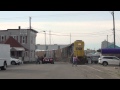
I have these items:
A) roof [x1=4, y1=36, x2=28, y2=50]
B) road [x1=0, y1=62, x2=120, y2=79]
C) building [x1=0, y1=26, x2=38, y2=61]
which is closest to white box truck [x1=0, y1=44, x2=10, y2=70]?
road [x1=0, y1=62, x2=120, y2=79]

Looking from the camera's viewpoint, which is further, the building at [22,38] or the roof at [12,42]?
the building at [22,38]

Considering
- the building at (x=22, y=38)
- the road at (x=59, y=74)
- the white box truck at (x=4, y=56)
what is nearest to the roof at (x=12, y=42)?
the building at (x=22, y=38)

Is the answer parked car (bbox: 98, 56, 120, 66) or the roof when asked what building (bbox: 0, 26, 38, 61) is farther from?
parked car (bbox: 98, 56, 120, 66)

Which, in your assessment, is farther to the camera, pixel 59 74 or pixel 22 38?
pixel 22 38

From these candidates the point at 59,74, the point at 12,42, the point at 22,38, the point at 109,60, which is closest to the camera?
the point at 59,74

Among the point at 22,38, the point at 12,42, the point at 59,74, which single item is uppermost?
the point at 22,38

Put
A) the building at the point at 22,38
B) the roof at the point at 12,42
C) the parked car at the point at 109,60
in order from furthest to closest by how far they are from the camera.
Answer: the building at the point at 22,38, the roof at the point at 12,42, the parked car at the point at 109,60

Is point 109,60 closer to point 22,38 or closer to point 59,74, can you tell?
point 59,74

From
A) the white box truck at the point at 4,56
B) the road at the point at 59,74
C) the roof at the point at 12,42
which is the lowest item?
the road at the point at 59,74

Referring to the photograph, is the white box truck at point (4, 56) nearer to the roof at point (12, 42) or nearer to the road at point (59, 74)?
the road at point (59, 74)

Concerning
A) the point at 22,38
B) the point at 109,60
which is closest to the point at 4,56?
the point at 109,60
